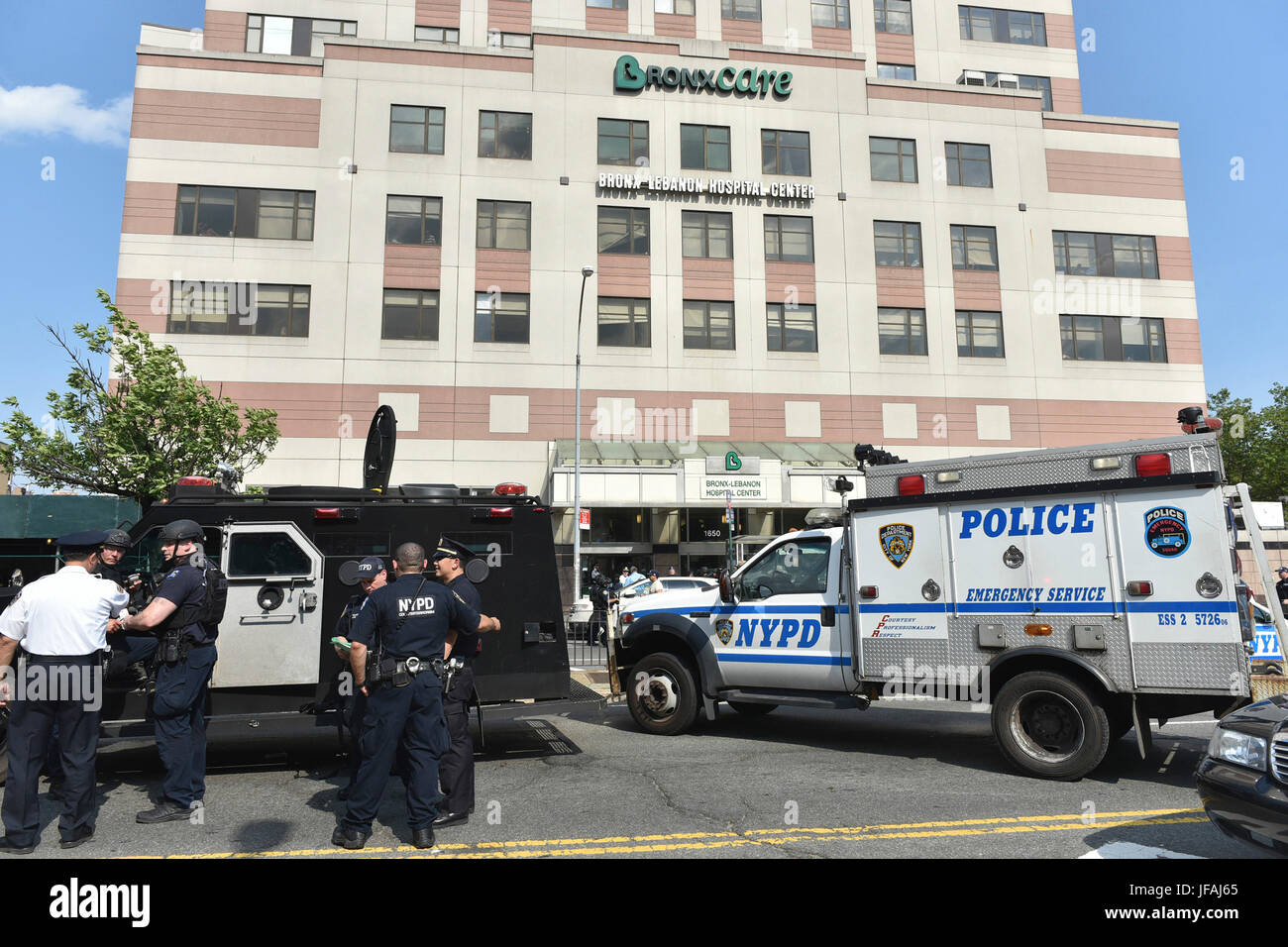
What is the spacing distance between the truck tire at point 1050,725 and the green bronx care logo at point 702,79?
2782 cm

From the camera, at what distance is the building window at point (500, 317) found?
2770 centimetres

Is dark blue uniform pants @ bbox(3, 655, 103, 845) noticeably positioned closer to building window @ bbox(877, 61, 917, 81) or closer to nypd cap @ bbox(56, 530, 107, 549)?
nypd cap @ bbox(56, 530, 107, 549)

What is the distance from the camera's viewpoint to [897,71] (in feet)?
115

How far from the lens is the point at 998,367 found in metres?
30.2

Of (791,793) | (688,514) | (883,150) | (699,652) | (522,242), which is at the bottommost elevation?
(791,793)

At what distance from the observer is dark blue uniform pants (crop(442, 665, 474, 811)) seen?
5.68 metres

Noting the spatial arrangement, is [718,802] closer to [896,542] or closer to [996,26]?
[896,542]

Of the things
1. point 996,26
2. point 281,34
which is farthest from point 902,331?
point 281,34

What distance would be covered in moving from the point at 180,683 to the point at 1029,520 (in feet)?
22.2

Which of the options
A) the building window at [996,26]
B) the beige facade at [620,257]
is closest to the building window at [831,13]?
the beige facade at [620,257]

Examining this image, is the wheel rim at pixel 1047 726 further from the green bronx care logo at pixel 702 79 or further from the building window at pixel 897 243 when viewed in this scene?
the green bronx care logo at pixel 702 79

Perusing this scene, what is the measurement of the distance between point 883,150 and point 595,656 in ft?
78.1

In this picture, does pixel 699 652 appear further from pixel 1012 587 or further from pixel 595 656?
A: pixel 595 656
